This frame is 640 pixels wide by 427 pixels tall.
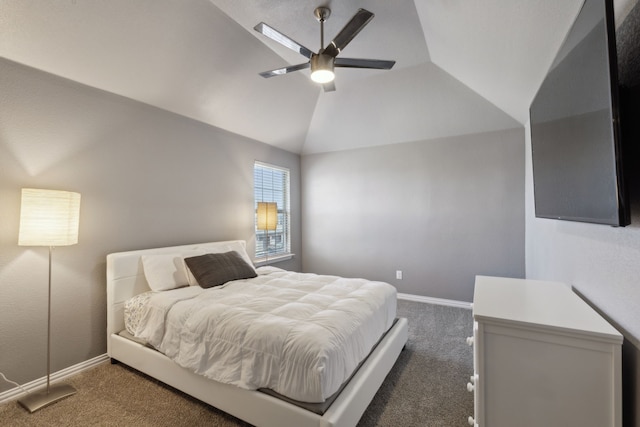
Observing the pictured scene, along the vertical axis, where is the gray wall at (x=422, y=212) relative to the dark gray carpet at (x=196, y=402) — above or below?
above

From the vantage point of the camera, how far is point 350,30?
6.24 ft

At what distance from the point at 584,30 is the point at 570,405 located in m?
1.46

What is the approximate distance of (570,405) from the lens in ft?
3.59

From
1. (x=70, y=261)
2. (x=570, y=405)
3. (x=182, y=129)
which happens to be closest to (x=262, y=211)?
(x=182, y=129)

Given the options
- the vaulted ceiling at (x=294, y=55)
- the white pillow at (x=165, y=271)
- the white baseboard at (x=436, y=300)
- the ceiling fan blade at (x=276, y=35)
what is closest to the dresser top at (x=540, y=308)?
the vaulted ceiling at (x=294, y=55)

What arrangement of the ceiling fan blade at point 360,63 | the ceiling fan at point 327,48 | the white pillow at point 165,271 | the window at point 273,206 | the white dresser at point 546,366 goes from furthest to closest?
1. the window at point 273,206
2. the white pillow at point 165,271
3. the ceiling fan blade at point 360,63
4. the ceiling fan at point 327,48
5. the white dresser at point 546,366

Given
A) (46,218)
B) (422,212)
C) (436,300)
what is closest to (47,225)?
(46,218)

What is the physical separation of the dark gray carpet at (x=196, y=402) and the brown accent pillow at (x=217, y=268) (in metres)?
0.90

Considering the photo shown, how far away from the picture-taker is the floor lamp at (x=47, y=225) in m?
1.95

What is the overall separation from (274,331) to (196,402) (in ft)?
3.08

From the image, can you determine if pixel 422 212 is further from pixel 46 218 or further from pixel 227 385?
pixel 46 218

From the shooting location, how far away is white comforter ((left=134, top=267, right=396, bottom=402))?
5.12 feet

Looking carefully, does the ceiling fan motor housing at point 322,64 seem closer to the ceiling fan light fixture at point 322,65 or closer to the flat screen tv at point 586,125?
the ceiling fan light fixture at point 322,65

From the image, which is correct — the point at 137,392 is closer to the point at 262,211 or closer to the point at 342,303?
the point at 342,303
